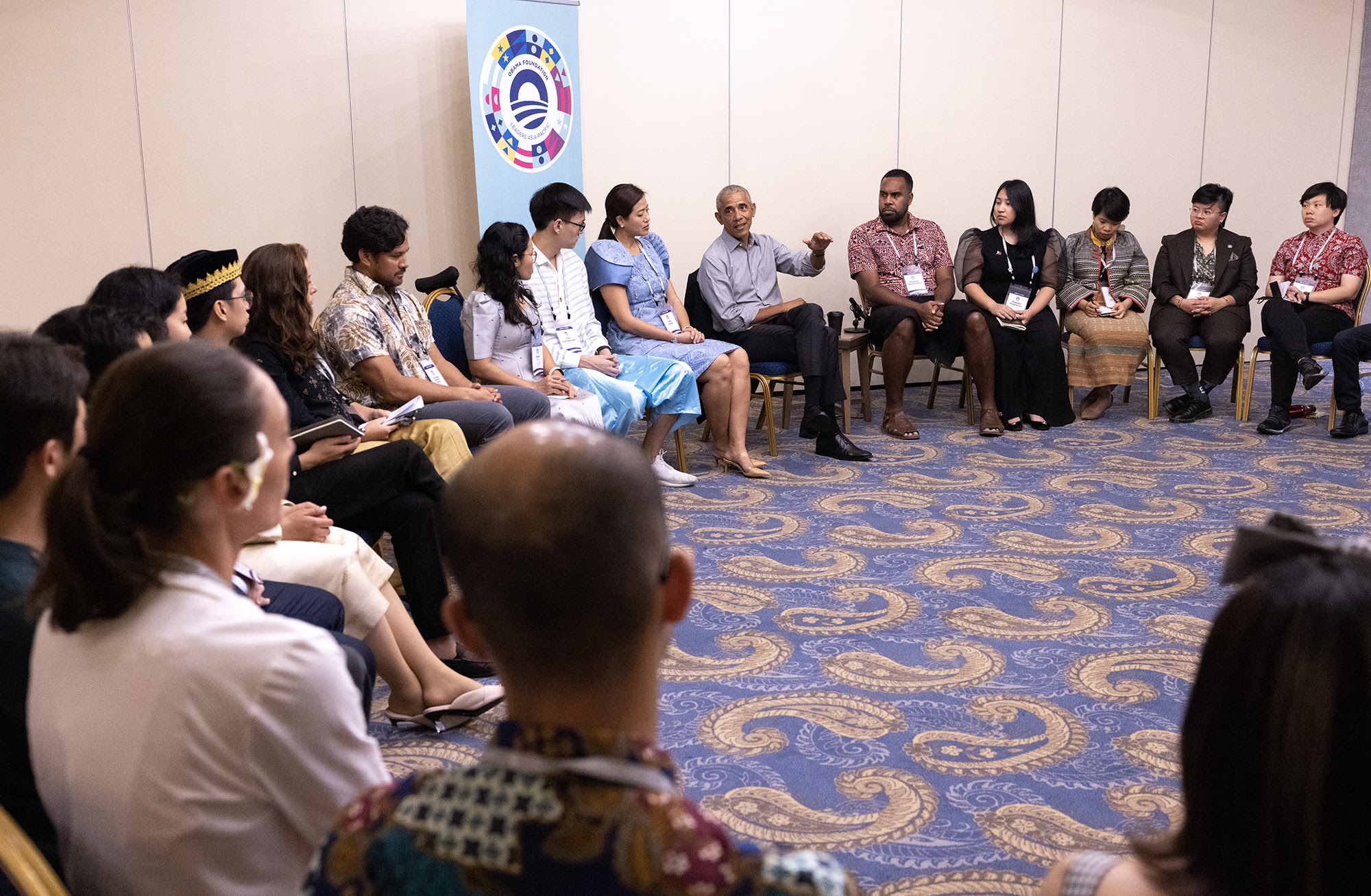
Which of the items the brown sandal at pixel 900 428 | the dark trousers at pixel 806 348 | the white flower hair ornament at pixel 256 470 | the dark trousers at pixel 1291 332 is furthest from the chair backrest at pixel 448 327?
the dark trousers at pixel 1291 332

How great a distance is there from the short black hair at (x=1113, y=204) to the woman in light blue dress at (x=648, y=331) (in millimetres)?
2616

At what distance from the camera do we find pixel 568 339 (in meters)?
4.80

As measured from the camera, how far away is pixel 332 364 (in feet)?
12.1

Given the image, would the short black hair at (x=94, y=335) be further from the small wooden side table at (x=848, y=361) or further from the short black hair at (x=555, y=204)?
the small wooden side table at (x=848, y=361)

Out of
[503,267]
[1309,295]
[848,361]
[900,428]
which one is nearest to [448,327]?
[503,267]

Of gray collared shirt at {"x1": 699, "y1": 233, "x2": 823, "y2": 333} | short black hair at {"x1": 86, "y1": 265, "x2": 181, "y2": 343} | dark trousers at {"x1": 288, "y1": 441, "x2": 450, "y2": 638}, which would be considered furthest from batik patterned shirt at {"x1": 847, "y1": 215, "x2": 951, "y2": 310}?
short black hair at {"x1": 86, "y1": 265, "x2": 181, "y2": 343}

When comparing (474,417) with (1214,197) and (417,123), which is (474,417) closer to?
(417,123)

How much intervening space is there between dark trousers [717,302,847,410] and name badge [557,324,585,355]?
1005 millimetres

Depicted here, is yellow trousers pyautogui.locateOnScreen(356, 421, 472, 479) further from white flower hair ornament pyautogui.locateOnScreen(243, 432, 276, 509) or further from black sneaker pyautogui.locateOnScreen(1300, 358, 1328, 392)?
black sneaker pyautogui.locateOnScreen(1300, 358, 1328, 392)

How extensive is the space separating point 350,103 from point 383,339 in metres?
2.62

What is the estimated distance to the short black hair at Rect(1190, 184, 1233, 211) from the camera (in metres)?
6.39

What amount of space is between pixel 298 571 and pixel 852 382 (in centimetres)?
559

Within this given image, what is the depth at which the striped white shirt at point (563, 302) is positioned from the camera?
185 inches

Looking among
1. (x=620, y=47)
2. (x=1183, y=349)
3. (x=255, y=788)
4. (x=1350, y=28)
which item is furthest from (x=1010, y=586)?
(x=1350, y=28)
